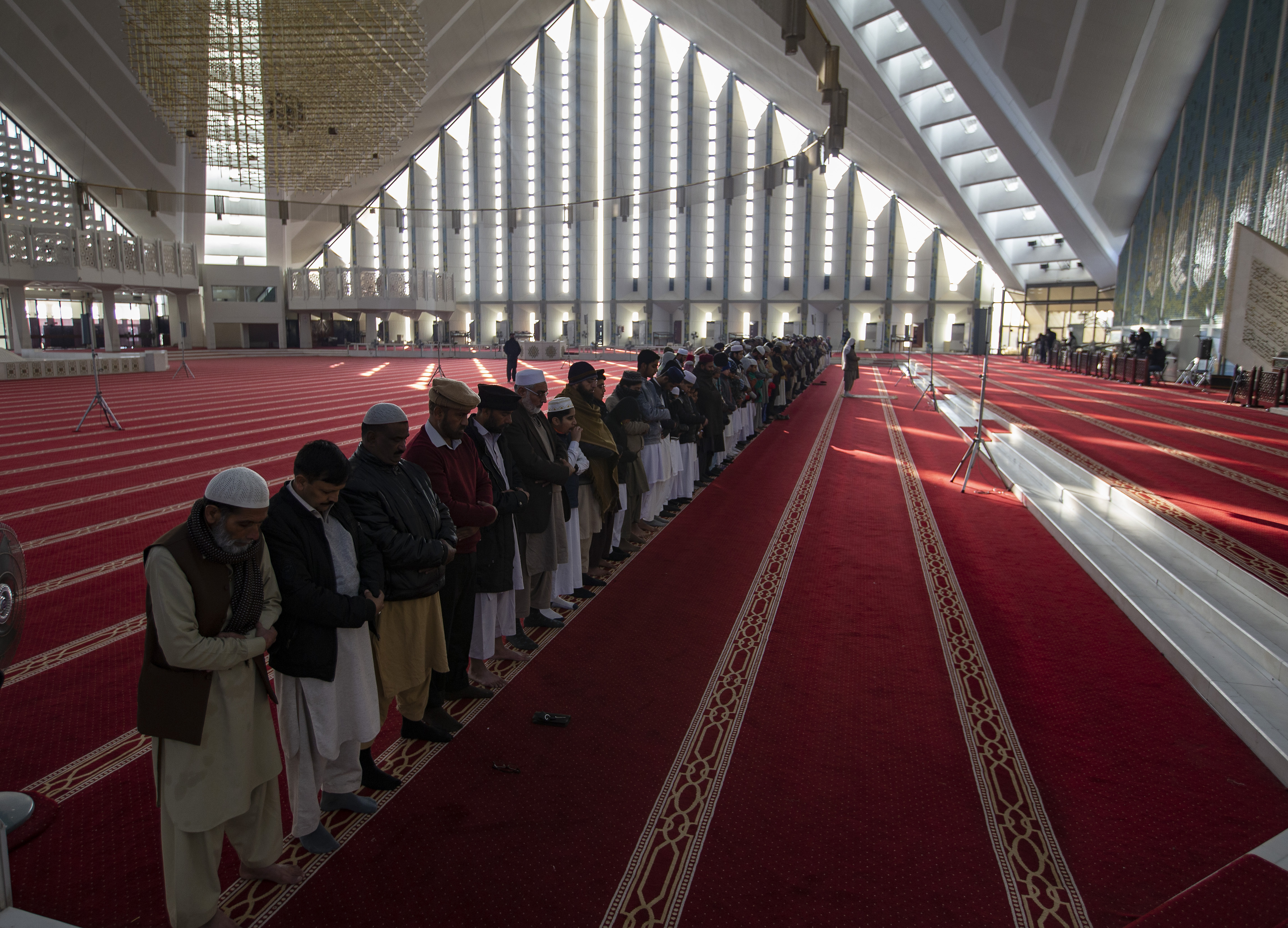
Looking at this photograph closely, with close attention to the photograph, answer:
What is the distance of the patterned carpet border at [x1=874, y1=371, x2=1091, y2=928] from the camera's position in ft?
5.48

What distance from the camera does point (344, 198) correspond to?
28.4 m

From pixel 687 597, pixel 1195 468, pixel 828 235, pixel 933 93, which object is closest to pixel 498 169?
Answer: pixel 828 235

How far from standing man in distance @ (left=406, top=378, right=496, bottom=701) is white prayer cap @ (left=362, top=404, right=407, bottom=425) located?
8.9 inches

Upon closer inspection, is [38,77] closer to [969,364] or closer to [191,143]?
[191,143]

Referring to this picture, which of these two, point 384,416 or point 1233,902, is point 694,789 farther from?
point 384,416

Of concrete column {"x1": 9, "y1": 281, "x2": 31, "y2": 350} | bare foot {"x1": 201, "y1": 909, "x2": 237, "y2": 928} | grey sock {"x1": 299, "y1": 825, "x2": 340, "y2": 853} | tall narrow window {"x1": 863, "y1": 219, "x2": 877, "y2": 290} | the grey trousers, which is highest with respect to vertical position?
tall narrow window {"x1": 863, "y1": 219, "x2": 877, "y2": 290}

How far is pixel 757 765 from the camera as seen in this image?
7.18 ft

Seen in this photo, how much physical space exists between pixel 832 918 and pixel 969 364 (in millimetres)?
21978

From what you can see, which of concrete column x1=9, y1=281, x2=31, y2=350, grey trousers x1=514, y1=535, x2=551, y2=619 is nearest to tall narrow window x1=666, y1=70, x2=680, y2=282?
concrete column x1=9, y1=281, x2=31, y2=350

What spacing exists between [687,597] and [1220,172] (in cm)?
1395

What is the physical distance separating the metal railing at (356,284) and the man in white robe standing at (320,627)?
27164mm

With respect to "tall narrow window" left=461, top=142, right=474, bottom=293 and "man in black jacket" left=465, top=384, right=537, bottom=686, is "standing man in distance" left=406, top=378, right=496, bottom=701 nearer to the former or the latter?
"man in black jacket" left=465, top=384, right=537, bottom=686

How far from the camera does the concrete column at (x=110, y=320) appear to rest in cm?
2044

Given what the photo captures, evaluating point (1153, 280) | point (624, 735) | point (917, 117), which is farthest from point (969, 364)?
point (624, 735)
